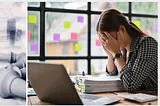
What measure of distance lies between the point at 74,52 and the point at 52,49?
28 centimetres

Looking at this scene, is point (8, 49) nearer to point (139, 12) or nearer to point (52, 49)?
point (52, 49)

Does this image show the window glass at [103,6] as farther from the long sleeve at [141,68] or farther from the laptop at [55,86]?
the laptop at [55,86]

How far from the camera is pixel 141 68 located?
1.32 meters

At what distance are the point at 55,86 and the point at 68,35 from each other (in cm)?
177

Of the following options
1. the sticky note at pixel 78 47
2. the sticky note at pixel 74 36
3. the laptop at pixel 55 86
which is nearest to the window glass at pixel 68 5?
the sticky note at pixel 74 36

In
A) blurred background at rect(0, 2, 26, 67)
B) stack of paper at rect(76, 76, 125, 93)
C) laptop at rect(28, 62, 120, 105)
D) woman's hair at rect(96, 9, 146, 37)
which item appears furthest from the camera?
woman's hair at rect(96, 9, 146, 37)

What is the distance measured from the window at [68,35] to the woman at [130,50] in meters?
1.15

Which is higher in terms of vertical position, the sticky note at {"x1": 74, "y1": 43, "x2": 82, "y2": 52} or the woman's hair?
the woman's hair

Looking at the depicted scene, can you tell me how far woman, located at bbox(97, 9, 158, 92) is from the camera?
1.33 m

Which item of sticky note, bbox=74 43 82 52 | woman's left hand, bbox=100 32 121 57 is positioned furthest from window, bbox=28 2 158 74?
woman's left hand, bbox=100 32 121 57

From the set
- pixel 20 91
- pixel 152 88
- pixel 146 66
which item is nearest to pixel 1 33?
pixel 20 91

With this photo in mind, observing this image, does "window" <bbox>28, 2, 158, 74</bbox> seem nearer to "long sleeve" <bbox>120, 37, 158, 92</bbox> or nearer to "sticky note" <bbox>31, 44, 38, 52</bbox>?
"sticky note" <bbox>31, 44, 38, 52</bbox>

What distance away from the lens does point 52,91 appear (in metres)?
1.06

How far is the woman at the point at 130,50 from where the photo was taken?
1.33 meters
